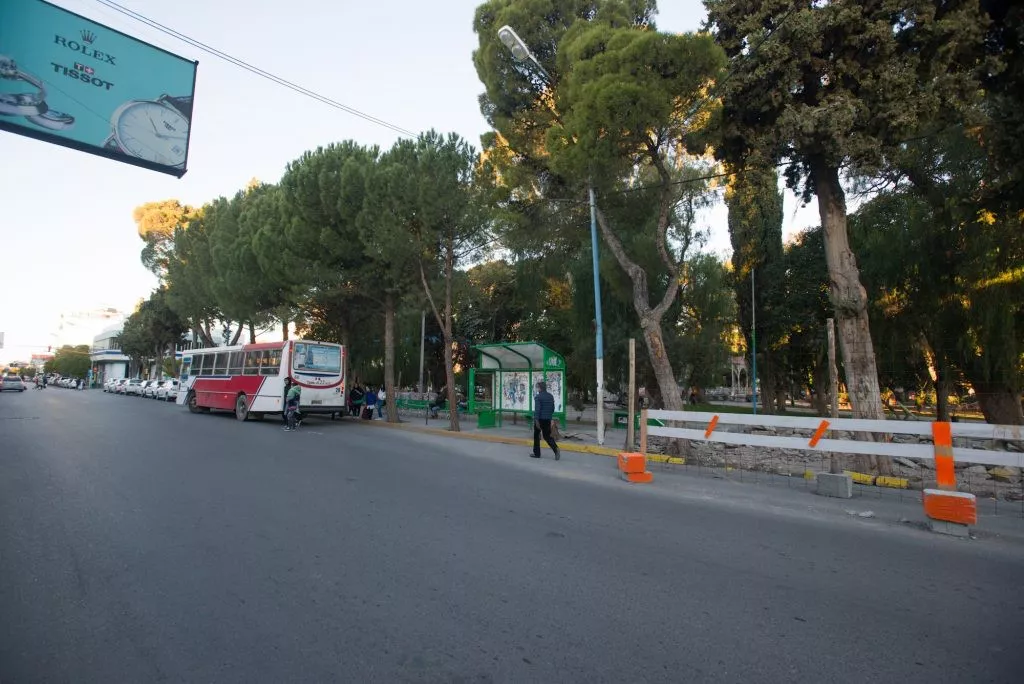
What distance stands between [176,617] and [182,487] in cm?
456

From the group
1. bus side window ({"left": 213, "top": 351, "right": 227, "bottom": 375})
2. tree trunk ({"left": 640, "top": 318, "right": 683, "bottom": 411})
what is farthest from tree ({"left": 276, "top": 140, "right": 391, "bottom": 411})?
tree trunk ({"left": 640, "top": 318, "right": 683, "bottom": 411})

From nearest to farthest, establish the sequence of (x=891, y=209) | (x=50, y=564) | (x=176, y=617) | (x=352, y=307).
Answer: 1. (x=176, y=617)
2. (x=50, y=564)
3. (x=891, y=209)
4. (x=352, y=307)

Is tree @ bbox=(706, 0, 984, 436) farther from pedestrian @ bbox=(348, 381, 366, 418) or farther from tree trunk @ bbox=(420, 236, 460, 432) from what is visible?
pedestrian @ bbox=(348, 381, 366, 418)

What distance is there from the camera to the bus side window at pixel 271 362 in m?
19.3

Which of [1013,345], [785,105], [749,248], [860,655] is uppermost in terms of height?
[749,248]

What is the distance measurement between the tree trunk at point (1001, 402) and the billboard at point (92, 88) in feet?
70.0

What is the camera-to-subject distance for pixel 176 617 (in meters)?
3.53

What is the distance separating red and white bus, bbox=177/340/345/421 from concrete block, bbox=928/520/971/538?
17481 mm

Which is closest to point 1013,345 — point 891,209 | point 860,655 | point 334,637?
point 891,209

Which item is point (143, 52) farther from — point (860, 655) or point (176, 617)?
point (860, 655)

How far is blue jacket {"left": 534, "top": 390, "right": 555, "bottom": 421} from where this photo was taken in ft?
38.1

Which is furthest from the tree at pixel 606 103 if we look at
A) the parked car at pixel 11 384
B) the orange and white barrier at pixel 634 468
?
the parked car at pixel 11 384

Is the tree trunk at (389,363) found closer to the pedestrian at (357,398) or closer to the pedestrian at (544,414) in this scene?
the pedestrian at (357,398)

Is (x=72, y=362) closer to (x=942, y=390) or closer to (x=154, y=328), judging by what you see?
(x=154, y=328)
